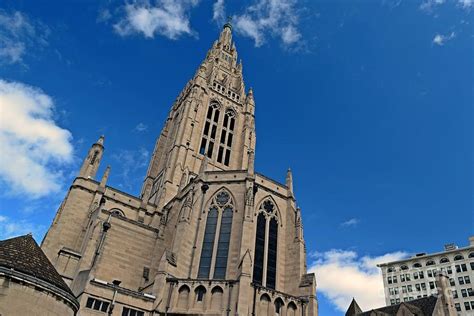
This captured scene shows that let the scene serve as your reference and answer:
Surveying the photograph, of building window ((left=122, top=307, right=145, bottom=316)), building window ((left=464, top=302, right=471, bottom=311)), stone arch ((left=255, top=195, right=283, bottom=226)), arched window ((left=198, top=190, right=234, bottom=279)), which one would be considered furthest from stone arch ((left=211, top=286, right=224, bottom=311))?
building window ((left=464, top=302, right=471, bottom=311))

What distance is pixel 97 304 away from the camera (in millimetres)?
24641

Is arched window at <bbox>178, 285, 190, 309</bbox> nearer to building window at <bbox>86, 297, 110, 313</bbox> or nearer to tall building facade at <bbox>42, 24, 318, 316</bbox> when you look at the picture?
tall building facade at <bbox>42, 24, 318, 316</bbox>

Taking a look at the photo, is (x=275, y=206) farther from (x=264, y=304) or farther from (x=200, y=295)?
(x=200, y=295)

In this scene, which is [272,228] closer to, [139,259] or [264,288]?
[264,288]

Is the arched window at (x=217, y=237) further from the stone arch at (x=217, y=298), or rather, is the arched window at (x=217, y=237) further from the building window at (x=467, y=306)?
the building window at (x=467, y=306)

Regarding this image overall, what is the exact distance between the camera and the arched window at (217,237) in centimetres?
3000

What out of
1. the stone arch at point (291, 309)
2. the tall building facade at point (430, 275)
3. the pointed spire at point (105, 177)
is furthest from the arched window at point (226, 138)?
the tall building facade at point (430, 275)

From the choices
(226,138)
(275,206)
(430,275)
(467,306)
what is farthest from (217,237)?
(430,275)

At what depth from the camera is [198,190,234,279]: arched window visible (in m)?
30.0

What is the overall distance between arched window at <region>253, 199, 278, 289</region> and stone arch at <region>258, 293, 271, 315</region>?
184cm

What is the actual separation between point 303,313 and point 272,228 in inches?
296

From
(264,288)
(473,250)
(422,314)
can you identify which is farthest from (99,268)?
(473,250)

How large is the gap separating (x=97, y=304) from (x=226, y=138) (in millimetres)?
34942

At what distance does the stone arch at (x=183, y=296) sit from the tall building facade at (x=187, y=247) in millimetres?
68
